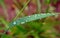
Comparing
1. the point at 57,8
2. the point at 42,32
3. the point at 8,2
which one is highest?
the point at 8,2

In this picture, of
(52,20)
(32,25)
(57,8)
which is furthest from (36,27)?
(57,8)

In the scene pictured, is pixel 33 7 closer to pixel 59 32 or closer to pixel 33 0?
pixel 33 0

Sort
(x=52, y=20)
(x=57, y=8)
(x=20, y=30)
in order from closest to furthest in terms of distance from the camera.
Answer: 1. (x=20, y=30)
2. (x=52, y=20)
3. (x=57, y=8)

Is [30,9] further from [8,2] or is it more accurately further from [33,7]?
[8,2]

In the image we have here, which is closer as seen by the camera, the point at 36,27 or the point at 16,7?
the point at 36,27

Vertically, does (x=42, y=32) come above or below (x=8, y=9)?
below

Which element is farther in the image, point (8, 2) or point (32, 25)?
point (8, 2)

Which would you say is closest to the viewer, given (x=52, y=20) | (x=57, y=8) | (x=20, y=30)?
(x=20, y=30)

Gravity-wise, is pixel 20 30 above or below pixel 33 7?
below

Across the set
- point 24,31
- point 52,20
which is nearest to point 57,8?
point 52,20
